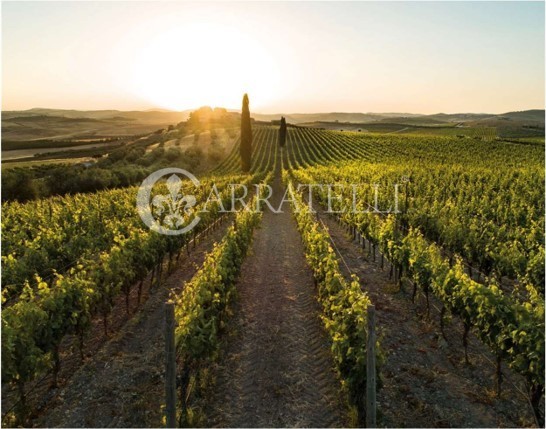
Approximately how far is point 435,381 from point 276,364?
337 cm

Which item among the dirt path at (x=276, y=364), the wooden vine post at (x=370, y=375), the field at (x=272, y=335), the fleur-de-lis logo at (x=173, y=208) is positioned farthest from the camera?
the fleur-de-lis logo at (x=173, y=208)

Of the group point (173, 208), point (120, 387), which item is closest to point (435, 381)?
point (120, 387)

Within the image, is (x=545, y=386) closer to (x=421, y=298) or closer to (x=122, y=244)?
(x=421, y=298)

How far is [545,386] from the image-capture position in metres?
6.19

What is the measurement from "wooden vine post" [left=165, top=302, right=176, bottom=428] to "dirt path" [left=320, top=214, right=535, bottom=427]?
3.53 m

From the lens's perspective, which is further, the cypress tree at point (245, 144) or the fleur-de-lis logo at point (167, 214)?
the cypress tree at point (245, 144)

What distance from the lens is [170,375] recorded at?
609 cm

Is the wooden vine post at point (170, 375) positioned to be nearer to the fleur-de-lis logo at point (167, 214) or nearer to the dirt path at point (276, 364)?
the dirt path at point (276, 364)

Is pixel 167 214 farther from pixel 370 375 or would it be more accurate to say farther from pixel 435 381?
pixel 370 375

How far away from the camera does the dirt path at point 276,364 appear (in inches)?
276

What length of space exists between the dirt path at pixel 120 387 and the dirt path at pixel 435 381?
4.42 m

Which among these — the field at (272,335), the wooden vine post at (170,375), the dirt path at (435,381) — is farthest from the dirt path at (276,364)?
the dirt path at (435,381)

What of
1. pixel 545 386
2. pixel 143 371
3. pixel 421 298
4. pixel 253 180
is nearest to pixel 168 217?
pixel 143 371

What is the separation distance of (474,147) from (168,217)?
63377 millimetres
